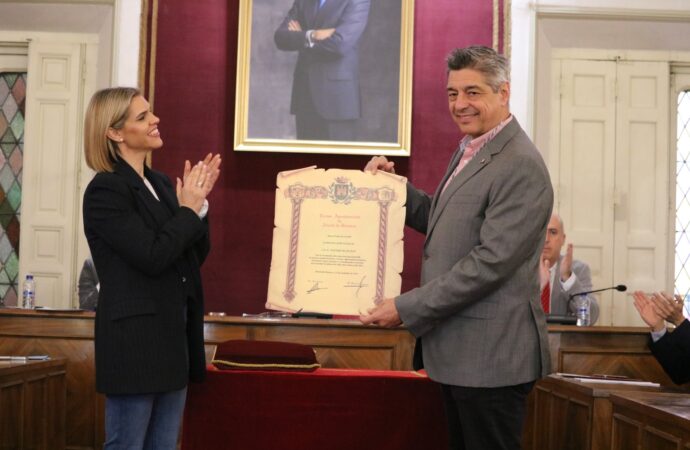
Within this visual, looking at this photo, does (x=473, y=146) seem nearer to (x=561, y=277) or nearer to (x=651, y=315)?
(x=651, y=315)

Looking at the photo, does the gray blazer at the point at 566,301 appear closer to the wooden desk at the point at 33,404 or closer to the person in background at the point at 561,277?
the person in background at the point at 561,277

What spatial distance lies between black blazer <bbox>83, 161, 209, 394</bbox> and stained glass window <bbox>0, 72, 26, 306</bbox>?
5.05m

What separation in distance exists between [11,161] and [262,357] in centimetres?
473

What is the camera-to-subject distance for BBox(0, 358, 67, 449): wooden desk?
388 centimetres

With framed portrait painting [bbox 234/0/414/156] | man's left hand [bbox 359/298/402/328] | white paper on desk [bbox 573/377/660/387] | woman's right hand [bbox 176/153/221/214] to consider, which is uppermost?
framed portrait painting [bbox 234/0/414/156]

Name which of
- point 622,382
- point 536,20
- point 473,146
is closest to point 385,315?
point 473,146

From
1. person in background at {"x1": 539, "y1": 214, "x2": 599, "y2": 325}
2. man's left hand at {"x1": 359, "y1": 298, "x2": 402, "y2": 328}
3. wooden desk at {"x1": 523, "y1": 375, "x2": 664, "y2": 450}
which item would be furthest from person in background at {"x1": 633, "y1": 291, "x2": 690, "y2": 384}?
man's left hand at {"x1": 359, "y1": 298, "x2": 402, "y2": 328}

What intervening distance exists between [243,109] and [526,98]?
206cm

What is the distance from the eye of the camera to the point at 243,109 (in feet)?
22.2

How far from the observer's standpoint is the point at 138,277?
8.23 ft

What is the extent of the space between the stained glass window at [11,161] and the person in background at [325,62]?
7.03ft
